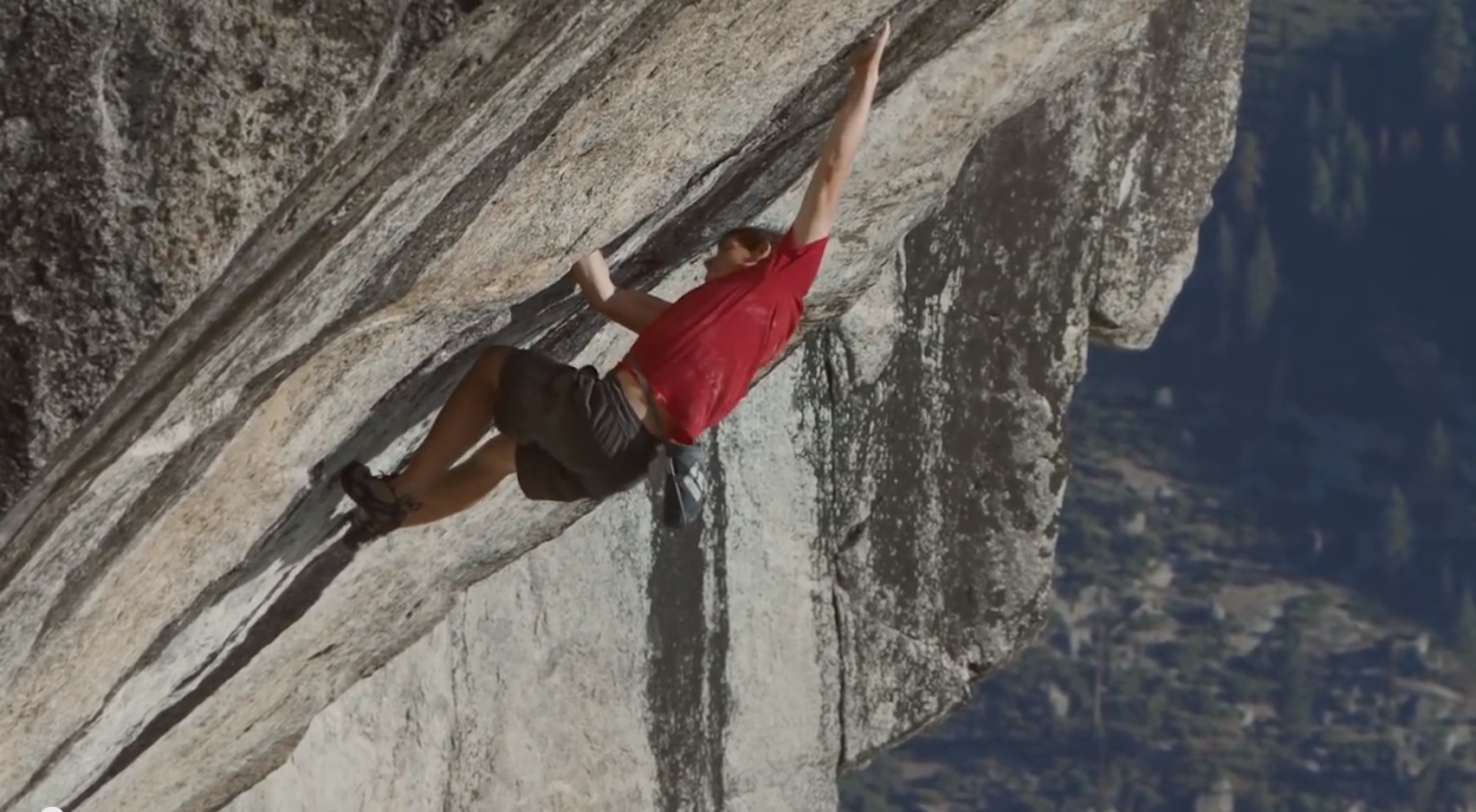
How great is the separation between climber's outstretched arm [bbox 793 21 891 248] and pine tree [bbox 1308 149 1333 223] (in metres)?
85.2

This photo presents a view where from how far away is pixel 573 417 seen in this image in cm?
521

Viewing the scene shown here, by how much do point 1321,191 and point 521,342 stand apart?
280 feet

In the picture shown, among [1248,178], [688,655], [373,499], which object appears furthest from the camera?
[1248,178]

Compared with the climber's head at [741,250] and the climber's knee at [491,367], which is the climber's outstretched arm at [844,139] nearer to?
the climber's head at [741,250]

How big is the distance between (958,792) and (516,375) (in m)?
62.3

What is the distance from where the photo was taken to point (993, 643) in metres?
9.17

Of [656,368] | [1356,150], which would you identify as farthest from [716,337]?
[1356,150]

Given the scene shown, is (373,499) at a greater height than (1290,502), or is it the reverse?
(1290,502)

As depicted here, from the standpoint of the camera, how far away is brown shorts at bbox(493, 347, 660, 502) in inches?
205

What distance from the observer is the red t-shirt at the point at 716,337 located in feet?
17.0

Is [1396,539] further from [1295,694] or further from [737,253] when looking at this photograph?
[737,253]

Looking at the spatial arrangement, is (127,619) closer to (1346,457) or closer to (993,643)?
(993,643)

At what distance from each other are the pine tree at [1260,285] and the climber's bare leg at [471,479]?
83.0 metres

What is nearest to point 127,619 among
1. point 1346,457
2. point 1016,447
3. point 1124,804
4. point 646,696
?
point 646,696
